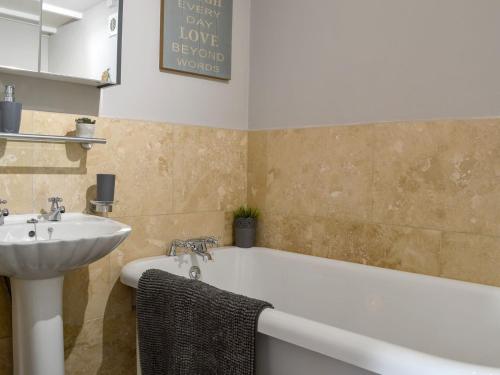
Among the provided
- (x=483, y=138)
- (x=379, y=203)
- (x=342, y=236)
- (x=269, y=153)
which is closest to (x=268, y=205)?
(x=269, y=153)

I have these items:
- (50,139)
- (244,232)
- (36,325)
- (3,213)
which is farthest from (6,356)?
(244,232)

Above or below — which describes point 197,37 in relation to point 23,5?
above

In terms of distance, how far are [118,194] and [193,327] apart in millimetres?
841

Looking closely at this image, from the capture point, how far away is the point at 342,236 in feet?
7.17

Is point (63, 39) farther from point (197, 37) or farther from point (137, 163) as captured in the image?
point (197, 37)

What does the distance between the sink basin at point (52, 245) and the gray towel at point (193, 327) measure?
27 centimetres

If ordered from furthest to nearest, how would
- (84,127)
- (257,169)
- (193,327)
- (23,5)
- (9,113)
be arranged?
(257,169) < (84,127) < (23,5) < (9,113) < (193,327)

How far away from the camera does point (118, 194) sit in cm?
207

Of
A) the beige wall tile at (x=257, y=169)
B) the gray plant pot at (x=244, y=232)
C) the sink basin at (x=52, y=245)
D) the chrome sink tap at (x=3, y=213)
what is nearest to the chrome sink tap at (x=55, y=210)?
the sink basin at (x=52, y=245)

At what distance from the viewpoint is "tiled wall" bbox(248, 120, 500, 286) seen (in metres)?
1.74

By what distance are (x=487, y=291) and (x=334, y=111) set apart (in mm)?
1079

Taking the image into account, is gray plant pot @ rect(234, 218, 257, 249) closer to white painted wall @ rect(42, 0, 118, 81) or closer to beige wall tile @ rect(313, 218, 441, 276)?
beige wall tile @ rect(313, 218, 441, 276)

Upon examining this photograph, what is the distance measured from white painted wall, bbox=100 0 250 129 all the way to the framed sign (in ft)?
0.14

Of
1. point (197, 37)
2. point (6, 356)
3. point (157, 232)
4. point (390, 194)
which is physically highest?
point (197, 37)
